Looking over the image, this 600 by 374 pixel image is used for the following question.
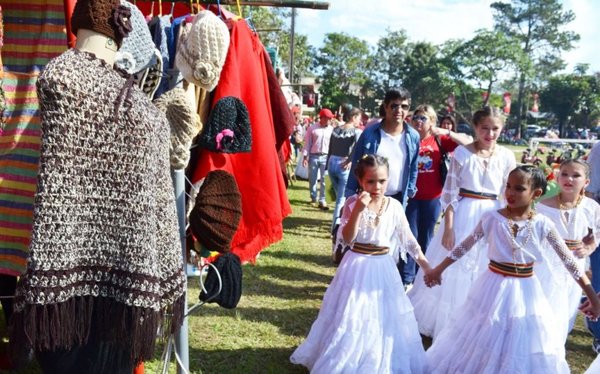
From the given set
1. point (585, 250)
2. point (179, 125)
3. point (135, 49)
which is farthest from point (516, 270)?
point (135, 49)

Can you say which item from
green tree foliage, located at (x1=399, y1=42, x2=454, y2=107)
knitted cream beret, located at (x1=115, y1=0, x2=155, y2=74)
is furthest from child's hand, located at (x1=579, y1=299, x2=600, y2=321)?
green tree foliage, located at (x1=399, y1=42, x2=454, y2=107)

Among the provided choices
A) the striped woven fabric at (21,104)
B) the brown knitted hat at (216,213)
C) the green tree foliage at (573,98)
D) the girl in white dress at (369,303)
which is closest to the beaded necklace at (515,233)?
the girl in white dress at (369,303)

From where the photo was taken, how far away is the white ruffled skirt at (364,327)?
10.6ft

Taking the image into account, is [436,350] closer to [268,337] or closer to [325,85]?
[268,337]

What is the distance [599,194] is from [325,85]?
5803cm

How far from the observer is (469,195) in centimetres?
423

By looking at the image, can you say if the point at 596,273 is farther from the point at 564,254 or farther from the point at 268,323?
the point at 268,323

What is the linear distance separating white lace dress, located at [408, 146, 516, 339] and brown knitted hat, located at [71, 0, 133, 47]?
125 inches

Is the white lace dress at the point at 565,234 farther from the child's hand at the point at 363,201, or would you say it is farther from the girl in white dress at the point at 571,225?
the child's hand at the point at 363,201

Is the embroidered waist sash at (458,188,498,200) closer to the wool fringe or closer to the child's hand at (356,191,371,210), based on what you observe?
the child's hand at (356,191,371,210)

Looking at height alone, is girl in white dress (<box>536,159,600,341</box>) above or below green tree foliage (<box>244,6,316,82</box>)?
below

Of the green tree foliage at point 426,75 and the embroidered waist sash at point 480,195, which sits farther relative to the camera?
the green tree foliage at point 426,75

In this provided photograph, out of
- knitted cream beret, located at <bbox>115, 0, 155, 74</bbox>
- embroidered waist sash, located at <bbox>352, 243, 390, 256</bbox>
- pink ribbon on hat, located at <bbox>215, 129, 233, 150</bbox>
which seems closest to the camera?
knitted cream beret, located at <bbox>115, 0, 155, 74</bbox>

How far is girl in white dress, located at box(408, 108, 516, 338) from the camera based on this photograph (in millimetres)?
4137
